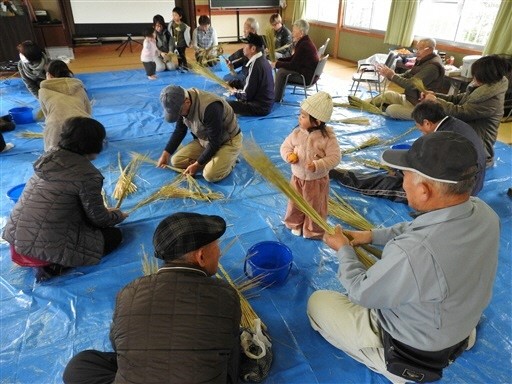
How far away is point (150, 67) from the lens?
20.6 ft

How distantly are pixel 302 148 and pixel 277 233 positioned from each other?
70cm

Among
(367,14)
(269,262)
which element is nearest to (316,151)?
(269,262)

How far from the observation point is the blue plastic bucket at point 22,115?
14.2ft

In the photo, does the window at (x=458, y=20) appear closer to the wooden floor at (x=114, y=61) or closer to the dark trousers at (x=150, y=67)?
the wooden floor at (x=114, y=61)

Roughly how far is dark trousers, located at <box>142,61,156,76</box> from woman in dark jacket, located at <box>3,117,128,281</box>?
15.7 ft

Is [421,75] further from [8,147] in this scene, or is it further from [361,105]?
[8,147]

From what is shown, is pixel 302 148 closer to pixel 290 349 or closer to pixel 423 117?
pixel 423 117

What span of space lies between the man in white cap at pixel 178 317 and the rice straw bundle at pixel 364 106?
4191mm

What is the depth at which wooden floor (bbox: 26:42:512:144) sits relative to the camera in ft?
23.9

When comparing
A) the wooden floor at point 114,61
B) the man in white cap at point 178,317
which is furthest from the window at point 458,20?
the man in white cap at point 178,317

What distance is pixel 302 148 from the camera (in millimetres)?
2186

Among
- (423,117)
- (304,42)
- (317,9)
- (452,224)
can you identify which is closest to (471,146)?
(452,224)

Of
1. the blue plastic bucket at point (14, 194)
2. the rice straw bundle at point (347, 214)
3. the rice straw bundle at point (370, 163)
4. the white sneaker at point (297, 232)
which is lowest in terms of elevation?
the white sneaker at point (297, 232)

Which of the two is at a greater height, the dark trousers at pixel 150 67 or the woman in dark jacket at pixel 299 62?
the woman in dark jacket at pixel 299 62
